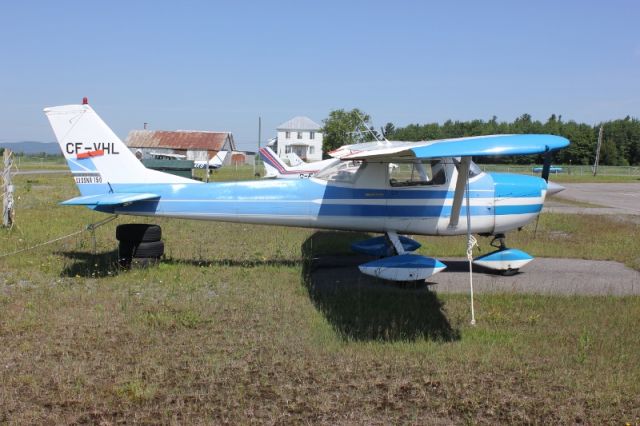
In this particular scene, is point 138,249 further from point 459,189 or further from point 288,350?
point 459,189

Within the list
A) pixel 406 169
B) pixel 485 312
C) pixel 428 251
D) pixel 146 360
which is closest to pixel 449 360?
pixel 485 312

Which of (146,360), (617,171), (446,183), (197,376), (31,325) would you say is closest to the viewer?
(197,376)

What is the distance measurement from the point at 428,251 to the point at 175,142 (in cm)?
6570

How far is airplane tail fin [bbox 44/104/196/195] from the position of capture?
9422mm

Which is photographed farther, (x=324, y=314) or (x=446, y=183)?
(x=446, y=183)

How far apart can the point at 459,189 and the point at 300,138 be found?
9822 cm

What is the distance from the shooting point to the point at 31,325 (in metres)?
6.52

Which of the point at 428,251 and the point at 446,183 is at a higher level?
the point at 446,183

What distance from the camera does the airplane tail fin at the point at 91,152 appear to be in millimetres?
9422

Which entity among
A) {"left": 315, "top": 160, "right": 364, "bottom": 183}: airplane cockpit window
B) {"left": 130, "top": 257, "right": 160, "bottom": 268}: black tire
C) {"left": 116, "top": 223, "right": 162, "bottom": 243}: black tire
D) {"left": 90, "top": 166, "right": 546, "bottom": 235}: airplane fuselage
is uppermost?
{"left": 315, "top": 160, "right": 364, "bottom": 183}: airplane cockpit window

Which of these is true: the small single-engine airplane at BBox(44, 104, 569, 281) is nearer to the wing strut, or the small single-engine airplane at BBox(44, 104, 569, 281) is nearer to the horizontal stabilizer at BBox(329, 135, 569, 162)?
the wing strut

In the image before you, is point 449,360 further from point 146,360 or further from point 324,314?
Result: point 146,360

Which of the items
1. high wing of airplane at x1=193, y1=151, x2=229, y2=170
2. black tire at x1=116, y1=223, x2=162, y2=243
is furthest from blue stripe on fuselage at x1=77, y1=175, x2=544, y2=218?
high wing of airplane at x1=193, y1=151, x2=229, y2=170

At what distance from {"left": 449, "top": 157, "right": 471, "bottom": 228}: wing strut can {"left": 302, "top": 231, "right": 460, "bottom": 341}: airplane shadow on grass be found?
1164mm
